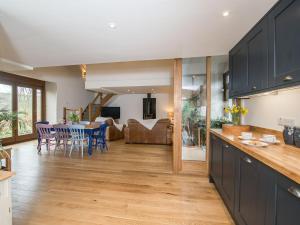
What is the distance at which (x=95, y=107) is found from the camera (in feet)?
30.1

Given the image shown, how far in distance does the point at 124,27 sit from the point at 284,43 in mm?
1635

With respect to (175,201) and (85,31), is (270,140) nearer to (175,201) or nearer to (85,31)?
(175,201)

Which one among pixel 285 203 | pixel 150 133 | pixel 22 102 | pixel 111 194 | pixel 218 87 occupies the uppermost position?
pixel 218 87

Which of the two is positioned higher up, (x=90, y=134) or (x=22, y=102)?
(x=22, y=102)


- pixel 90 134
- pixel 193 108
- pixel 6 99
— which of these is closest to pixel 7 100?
pixel 6 99

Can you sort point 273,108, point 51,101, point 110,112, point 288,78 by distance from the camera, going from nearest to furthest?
1. point 288,78
2. point 273,108
3. point 51,101
4. point 110,112

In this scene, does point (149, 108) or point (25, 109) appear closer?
point (25, 109)

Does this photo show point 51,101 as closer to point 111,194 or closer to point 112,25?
point 111,194

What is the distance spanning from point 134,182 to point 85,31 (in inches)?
98.4

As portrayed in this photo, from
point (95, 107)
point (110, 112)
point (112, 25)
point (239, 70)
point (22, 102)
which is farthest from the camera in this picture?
point (110, 112)

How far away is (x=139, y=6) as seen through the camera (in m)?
1.56

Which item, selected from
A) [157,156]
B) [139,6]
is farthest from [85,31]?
[157,156]

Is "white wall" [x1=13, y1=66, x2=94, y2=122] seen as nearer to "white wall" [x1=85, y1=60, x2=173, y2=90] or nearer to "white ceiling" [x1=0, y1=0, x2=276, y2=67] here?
"white wall" [x1=85, y1=60, x2=173, y2=90]

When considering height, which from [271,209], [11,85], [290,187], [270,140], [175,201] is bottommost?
[175,201]
